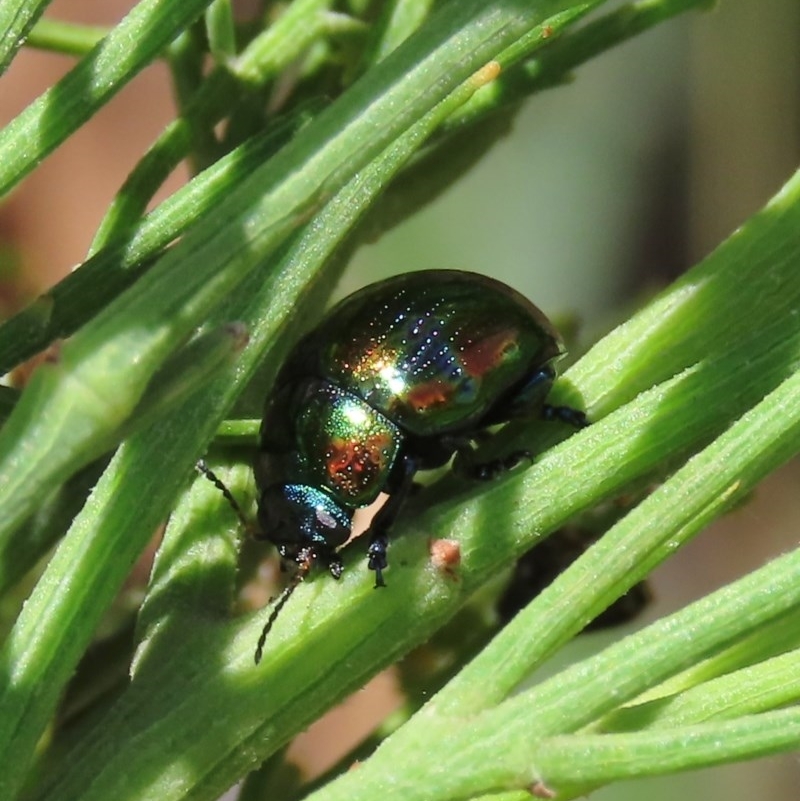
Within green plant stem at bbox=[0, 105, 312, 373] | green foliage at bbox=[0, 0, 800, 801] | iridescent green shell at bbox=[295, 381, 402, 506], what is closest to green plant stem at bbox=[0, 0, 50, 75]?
green foliage at bbox=[0, 0, 800, 801]

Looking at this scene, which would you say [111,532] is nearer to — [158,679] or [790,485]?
[158,679]

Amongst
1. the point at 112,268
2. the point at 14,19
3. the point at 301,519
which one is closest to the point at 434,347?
the point at 301,519

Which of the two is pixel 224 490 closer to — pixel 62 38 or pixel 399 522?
pixel 399 522

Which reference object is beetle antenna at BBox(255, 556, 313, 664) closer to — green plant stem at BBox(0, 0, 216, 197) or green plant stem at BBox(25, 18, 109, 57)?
green plant stem at BBox(0, 0, 216, 197)

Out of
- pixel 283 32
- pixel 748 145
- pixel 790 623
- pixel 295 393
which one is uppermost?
pixel 283 32

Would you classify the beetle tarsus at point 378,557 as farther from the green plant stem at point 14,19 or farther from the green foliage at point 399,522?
the green plant stem at point 14,19

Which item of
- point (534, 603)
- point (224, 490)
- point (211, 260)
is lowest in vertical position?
point (534, 603)

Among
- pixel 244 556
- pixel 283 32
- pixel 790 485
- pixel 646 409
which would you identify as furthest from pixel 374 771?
pixel 790 485
